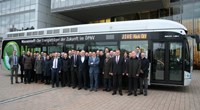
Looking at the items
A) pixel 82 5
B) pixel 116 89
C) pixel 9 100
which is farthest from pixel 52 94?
pixel 82 5

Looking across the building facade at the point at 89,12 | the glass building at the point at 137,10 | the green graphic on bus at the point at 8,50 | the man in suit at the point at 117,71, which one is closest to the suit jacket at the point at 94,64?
the man in suit at the point at 117,71

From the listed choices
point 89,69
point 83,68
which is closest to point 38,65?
point 83,68

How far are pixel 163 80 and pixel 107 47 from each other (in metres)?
3.12

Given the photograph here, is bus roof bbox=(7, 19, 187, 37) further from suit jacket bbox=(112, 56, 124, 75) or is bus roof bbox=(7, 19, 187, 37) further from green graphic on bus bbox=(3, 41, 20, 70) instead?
green graphic on bus bbox=(3, 41, 20, 70)

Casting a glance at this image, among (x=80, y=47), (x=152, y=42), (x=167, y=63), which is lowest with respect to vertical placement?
(x=167, y=63)

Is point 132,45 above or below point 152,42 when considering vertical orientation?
below

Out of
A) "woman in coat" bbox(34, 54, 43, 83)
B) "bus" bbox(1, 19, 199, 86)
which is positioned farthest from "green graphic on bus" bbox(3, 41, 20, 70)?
"bus" bbox(1, 19, 199, 86)

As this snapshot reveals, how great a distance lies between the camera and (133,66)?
30.6 feet

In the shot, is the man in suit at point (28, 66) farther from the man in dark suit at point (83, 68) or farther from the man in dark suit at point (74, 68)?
the man in dark suit at point (83, 68)

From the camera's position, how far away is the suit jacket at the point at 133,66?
927 cm

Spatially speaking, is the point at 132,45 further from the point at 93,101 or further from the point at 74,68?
the point at 93,101

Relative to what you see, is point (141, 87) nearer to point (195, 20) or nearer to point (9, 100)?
point (9, 100)

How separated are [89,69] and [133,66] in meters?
2.22

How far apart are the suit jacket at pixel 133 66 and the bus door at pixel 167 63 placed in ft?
4.04
